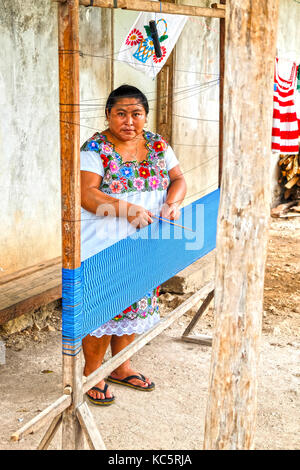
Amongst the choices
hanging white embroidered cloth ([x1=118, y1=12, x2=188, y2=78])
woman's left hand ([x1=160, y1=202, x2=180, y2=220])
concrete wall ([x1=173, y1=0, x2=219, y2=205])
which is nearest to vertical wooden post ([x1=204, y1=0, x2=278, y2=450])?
woman's left hand ([x1=160, y1=202, x2=180, y2=220])

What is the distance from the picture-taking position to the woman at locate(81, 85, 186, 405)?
10.3ft

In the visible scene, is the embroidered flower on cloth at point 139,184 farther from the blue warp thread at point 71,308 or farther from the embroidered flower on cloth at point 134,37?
the embroidered flower on cloth at point 134,37

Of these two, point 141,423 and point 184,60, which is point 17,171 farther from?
point 184,60

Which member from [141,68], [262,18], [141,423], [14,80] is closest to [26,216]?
[14,80]

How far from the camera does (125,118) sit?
3.22 metres

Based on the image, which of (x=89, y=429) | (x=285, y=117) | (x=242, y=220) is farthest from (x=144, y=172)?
(x=285, y=117)

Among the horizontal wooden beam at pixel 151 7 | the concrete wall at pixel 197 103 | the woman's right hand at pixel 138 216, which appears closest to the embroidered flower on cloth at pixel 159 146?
the woman's right hand at pixel 138 216

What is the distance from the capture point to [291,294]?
553cm

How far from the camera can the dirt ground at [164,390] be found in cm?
307

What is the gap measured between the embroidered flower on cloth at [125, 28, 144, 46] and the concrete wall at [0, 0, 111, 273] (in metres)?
0.88

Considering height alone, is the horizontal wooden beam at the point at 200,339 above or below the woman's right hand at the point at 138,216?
below

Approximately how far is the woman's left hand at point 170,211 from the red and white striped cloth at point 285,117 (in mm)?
4387

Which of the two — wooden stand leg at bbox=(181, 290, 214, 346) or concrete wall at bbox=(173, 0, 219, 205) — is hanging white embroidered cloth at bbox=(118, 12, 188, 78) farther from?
concrete wall at bbox=(173, 0, 219, 205)

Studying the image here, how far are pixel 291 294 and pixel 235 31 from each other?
12.7 ft
